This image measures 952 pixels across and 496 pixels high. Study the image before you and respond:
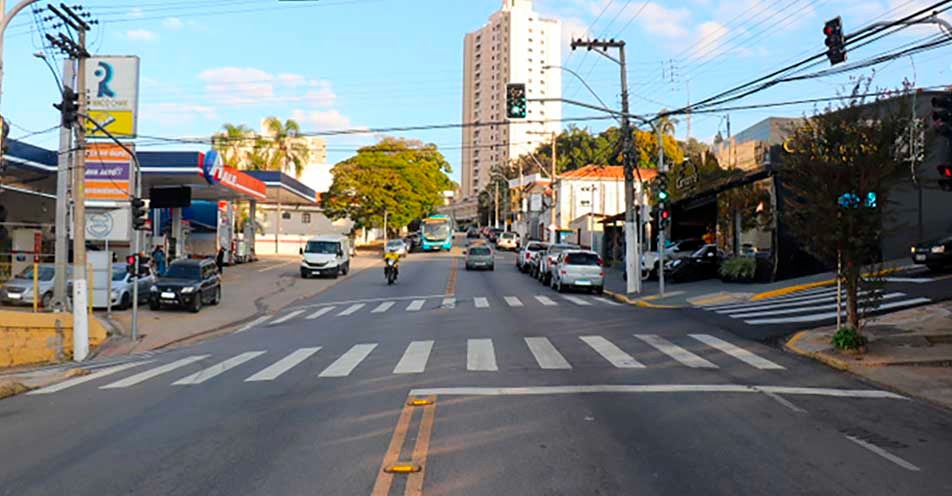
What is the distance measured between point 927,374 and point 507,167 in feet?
353

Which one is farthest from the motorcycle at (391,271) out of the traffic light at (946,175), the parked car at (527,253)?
the traffic light at (946,175)

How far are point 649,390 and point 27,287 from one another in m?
18.9

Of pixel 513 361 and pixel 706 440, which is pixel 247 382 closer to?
pixel 513 361

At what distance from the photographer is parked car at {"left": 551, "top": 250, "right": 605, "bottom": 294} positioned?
30.1m

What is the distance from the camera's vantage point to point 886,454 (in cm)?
714

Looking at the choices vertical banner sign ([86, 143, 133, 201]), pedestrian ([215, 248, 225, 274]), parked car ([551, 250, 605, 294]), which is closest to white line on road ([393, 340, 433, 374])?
parked car ([551, 250, 605, 294])

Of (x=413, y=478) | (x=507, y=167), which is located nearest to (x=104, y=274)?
(x=413, y=478)

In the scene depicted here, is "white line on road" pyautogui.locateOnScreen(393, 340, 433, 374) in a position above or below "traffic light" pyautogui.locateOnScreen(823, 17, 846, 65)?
below

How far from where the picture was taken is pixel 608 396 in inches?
380

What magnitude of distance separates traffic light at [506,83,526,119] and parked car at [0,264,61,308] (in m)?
13.8

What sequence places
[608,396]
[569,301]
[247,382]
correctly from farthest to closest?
[569,301] < [247,382] < [608,396]

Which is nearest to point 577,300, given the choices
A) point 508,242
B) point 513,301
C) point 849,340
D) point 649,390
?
point 513,301

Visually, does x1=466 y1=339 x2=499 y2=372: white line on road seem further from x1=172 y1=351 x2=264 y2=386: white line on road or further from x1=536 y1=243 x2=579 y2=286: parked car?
x1=536 y1=243 x2=579 y2=286: parked car

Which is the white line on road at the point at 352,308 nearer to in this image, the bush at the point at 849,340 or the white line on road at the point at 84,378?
the white line on road at the point at 84,378
